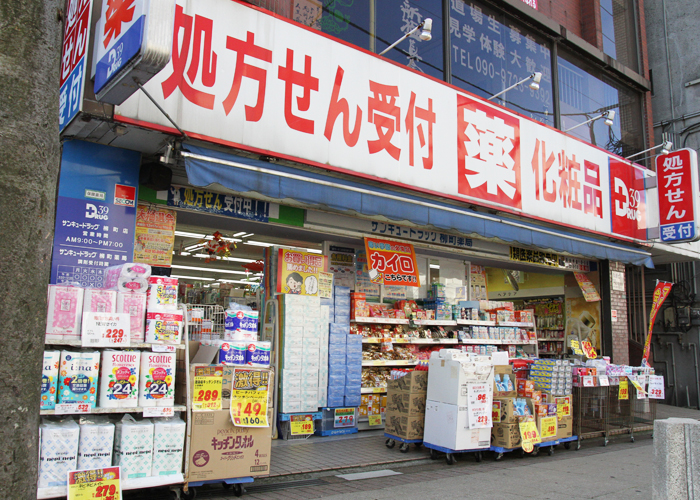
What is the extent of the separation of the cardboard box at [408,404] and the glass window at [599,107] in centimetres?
831

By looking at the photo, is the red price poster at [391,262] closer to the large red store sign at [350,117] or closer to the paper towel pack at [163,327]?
the large red store sign at [350,117]

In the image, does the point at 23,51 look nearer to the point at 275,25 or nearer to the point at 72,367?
the point at 72,367

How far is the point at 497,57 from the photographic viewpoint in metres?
11.2

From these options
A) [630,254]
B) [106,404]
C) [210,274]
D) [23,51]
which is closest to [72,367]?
[106,404]

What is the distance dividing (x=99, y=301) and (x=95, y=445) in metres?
1.15

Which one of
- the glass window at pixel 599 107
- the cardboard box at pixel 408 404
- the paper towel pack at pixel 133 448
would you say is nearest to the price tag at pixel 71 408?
the paper towel pack at pixel 133 448

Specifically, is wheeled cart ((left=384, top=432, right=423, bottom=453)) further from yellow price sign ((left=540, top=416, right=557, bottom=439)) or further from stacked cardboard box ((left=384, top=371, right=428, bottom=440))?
yellow price sign ((left=540, top=416, right=557, bottom=439))

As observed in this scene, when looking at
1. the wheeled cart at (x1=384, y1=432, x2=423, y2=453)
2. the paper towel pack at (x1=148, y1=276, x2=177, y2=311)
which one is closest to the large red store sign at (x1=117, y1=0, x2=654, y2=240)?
the paper towel pack at (x1=148, y1=276, x2=177, y2=311)

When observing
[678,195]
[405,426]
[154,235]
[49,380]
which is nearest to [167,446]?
[49,380]

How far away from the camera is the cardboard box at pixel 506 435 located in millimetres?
6715

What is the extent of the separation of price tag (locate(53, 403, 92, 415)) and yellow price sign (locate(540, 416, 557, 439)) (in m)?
5.69

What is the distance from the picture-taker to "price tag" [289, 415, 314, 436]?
290 inches

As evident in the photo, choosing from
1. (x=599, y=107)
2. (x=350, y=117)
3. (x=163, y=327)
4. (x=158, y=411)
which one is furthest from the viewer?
(x=599, y=107)

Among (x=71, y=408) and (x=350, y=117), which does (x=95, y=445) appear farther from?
→ (x=350, y=117)
